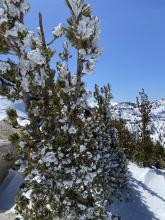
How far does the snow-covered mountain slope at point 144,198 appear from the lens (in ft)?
88.4

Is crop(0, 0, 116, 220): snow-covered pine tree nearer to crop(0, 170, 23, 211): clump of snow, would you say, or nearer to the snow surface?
the snow surface

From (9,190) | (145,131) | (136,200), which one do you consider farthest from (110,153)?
(145,131)

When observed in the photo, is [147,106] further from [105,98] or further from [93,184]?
[93,184]

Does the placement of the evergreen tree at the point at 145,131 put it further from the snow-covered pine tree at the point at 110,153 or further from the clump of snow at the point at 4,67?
the clump of snow at the point at 4,67

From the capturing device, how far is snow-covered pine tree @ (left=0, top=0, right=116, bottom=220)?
28.2 feet

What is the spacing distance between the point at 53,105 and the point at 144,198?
24066mm

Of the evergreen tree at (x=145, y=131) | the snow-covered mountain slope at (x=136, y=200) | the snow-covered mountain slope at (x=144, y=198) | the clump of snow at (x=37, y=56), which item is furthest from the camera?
the evergreen tree at (x=145, y=131)

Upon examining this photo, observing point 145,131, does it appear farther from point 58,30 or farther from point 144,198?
point 58,30

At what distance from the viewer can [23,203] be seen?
985 centimetres

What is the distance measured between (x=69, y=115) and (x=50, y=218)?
9.96 ft

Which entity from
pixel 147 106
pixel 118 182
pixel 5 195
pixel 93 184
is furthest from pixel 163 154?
pixel 93 184

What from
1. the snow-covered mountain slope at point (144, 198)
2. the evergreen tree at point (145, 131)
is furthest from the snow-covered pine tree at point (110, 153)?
the evergreen tree at point (145, 131)

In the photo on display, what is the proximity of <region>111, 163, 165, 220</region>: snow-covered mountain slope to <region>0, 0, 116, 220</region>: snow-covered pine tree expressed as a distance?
1707cm

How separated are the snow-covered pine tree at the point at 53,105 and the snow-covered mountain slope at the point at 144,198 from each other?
17.1 metres
